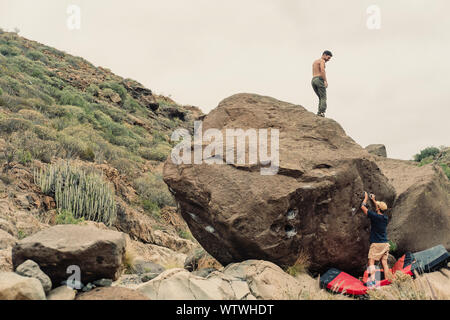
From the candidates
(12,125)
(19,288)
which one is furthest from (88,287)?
(12,125)

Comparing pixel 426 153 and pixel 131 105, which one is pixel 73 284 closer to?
pixel 131 105

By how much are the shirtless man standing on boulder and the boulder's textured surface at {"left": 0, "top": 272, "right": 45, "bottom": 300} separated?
609 cm

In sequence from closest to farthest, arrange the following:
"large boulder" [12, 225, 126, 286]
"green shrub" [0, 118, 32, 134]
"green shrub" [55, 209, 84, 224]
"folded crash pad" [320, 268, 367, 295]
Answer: "large boulder" [12, 225, 126, 286] < "folded crash pad" [320, 268, 367, 295] < "green shrub" [55, 209, 84, 224] < "green shrub" [0, 118, 32, 134]

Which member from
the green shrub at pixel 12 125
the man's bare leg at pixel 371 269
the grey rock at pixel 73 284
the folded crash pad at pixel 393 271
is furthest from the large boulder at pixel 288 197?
the green shrub at pixel 12 125

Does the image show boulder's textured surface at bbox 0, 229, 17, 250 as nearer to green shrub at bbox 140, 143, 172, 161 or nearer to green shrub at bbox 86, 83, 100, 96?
green shrub at bbox 140, 143, 172, 161

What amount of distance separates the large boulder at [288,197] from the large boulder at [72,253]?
1.65 metres

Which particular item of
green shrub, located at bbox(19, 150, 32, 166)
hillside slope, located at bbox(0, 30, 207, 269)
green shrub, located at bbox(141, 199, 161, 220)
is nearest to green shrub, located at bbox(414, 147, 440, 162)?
hillside slope, located at bbox(0, 30, 207, 269)

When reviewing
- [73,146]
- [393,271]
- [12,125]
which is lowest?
[393,271]

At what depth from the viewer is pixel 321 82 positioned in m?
8.33

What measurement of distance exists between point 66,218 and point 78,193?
892mm

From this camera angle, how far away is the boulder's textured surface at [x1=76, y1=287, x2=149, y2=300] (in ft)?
14.0

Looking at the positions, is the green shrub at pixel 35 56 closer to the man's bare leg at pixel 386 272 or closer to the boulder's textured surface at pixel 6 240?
the boulder's textured surface at pixel 6 240

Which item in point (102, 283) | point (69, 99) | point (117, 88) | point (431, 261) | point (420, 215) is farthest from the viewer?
point (117, 88)
